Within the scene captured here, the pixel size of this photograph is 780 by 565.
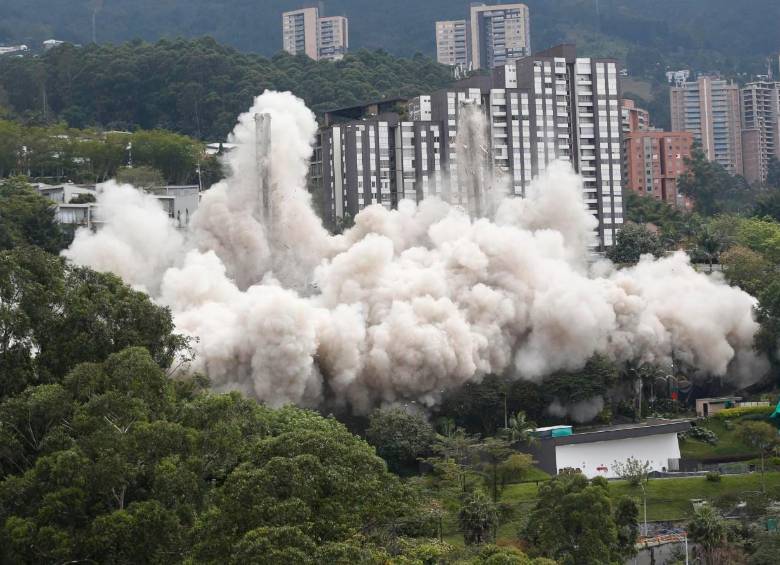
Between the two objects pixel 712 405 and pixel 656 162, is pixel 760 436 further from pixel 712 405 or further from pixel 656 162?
pixel 656 162

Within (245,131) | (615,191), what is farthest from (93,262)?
(615,191)

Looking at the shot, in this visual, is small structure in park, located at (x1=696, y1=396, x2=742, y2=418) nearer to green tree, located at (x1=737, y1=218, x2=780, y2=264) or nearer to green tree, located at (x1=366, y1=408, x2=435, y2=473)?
green tree, located at (x1=366, y1=408, x2=435, y2=473)

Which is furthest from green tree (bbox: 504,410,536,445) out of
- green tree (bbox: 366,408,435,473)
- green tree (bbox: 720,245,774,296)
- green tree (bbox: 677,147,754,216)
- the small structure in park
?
green tree (bbox: 677,147,754,216)

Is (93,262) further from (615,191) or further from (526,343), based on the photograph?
(615,191)

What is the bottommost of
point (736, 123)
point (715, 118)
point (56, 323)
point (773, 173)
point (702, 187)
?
point (56, 323)

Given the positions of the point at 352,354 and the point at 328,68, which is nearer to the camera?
the point at 352,354

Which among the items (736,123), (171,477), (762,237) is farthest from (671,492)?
(736,123)

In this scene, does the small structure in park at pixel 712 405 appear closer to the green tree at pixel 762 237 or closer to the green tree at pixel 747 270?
the green tree at pixel 747 270
